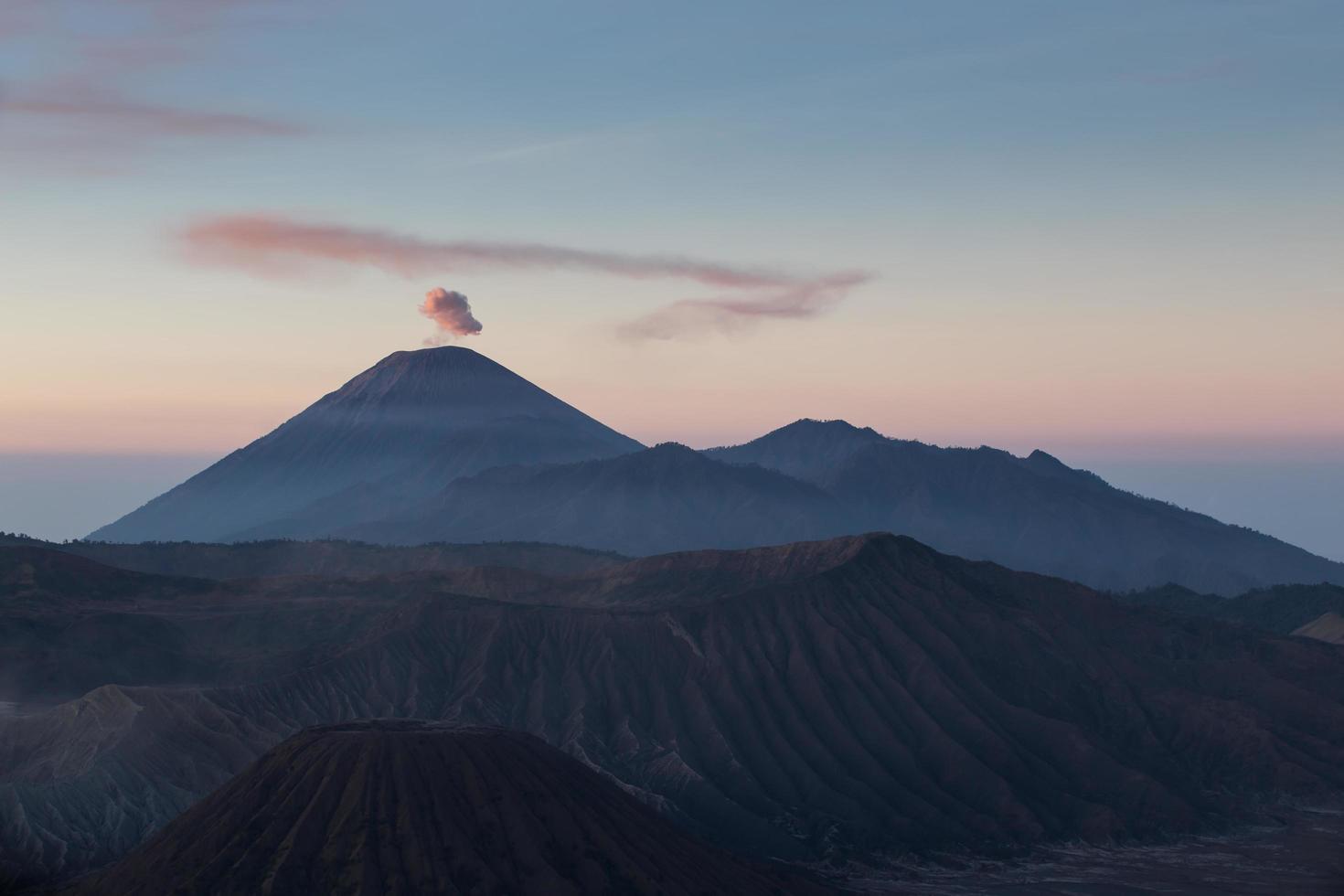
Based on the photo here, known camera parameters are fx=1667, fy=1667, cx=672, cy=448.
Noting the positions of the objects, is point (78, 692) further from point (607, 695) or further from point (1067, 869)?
point (1067, 869)

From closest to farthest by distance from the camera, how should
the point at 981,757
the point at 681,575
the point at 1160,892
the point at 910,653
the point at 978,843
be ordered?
the point at 1160,892
the point at 978,843
the point at 981,757
the point at 910,653
the point at 681,575

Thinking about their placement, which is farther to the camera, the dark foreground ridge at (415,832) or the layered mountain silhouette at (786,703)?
the layered mountain silhouette at (786,703)

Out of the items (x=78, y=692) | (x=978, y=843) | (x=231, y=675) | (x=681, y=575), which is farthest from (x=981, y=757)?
(x=78, y=692)

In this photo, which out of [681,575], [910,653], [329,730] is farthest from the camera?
[681,575]

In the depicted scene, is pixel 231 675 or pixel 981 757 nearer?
pixel 981 757
